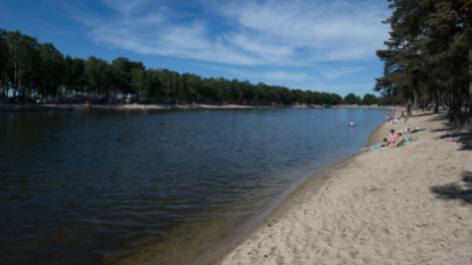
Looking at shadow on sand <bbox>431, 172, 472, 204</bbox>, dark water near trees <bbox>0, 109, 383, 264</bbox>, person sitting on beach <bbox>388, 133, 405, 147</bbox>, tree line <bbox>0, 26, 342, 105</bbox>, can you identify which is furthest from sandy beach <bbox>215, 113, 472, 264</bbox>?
tree line <bbox>0, 26, 342, 105</bbox>

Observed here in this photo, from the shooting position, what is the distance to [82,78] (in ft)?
315

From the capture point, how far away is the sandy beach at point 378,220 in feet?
17.2

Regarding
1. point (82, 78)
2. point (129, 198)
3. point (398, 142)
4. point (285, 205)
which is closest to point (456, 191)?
point (285, 205)

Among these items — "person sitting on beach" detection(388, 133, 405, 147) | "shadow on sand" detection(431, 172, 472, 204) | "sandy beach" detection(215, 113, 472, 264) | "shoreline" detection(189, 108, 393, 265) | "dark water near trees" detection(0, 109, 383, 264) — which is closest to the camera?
"sandy beach" detection(215, 113, 472, 264)

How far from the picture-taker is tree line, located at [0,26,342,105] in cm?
6594

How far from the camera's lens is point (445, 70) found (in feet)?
69.9

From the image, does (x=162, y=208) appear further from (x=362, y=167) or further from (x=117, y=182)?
(x=362, y=167)

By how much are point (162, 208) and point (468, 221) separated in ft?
28.0

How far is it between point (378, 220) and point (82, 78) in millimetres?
107555

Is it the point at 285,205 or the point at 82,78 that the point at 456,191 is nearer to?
the point at 285,205

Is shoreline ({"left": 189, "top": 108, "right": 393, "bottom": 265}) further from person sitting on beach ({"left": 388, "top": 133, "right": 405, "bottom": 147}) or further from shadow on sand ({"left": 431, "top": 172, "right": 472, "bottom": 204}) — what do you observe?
person sitting on beach ({"left": 388, "top": 133, "right": 405, "bottom": 147})

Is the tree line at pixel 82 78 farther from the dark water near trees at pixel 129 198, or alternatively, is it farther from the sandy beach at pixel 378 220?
the sandy beach at pixel 378 220

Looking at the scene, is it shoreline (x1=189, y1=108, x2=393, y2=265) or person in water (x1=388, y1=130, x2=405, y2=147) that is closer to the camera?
shoreline (x1=189, y1=108, x2=393, y2=265)

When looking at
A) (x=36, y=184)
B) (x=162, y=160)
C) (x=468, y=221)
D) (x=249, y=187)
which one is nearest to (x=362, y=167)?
(x=249, y=187)
